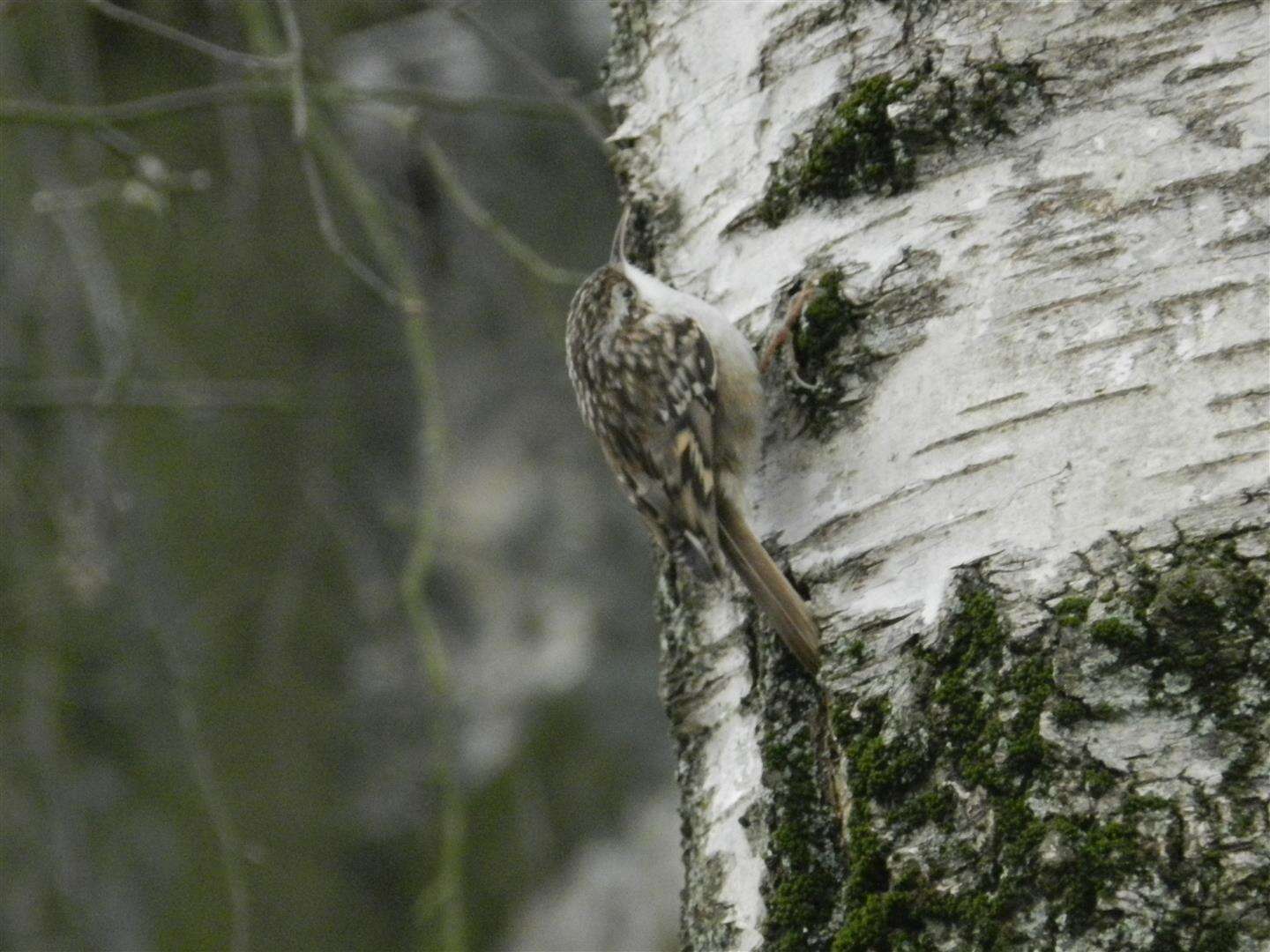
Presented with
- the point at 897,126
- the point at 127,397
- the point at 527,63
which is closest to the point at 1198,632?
the point at 897,126

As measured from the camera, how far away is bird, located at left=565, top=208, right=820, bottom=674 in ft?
5.41

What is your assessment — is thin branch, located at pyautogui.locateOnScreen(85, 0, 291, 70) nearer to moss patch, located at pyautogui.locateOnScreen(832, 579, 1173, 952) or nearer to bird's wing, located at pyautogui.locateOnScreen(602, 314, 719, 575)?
bird's wing, located at pyautogui.locateOnScreen(602, 314, 719, 575)

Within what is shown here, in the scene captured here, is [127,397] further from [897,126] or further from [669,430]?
[897,126]

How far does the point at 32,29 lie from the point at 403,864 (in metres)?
1.88

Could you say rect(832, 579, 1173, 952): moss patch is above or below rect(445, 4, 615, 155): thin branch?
below

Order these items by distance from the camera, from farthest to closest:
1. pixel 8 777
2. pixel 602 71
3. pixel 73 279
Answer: pixel 73 279 < pixel 8 777 < pixel 602 71

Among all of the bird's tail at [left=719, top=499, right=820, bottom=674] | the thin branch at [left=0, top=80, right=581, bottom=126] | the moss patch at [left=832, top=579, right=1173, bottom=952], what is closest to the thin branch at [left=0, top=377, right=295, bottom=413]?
the thin branch at [left=0, top=80, right=581, bottom=126]

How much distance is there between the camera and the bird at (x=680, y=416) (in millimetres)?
1649

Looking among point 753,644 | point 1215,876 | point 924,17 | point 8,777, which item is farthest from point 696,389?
point 8,777

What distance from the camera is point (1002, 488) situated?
135 centimetres

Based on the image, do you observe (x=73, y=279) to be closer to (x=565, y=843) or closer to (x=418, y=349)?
(x=418, y=349)

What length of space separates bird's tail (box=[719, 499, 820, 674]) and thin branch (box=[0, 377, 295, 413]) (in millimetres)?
1444

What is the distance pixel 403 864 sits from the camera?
3.73 metres

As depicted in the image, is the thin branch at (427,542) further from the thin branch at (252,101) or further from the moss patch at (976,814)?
the moss patch at (976,814)
